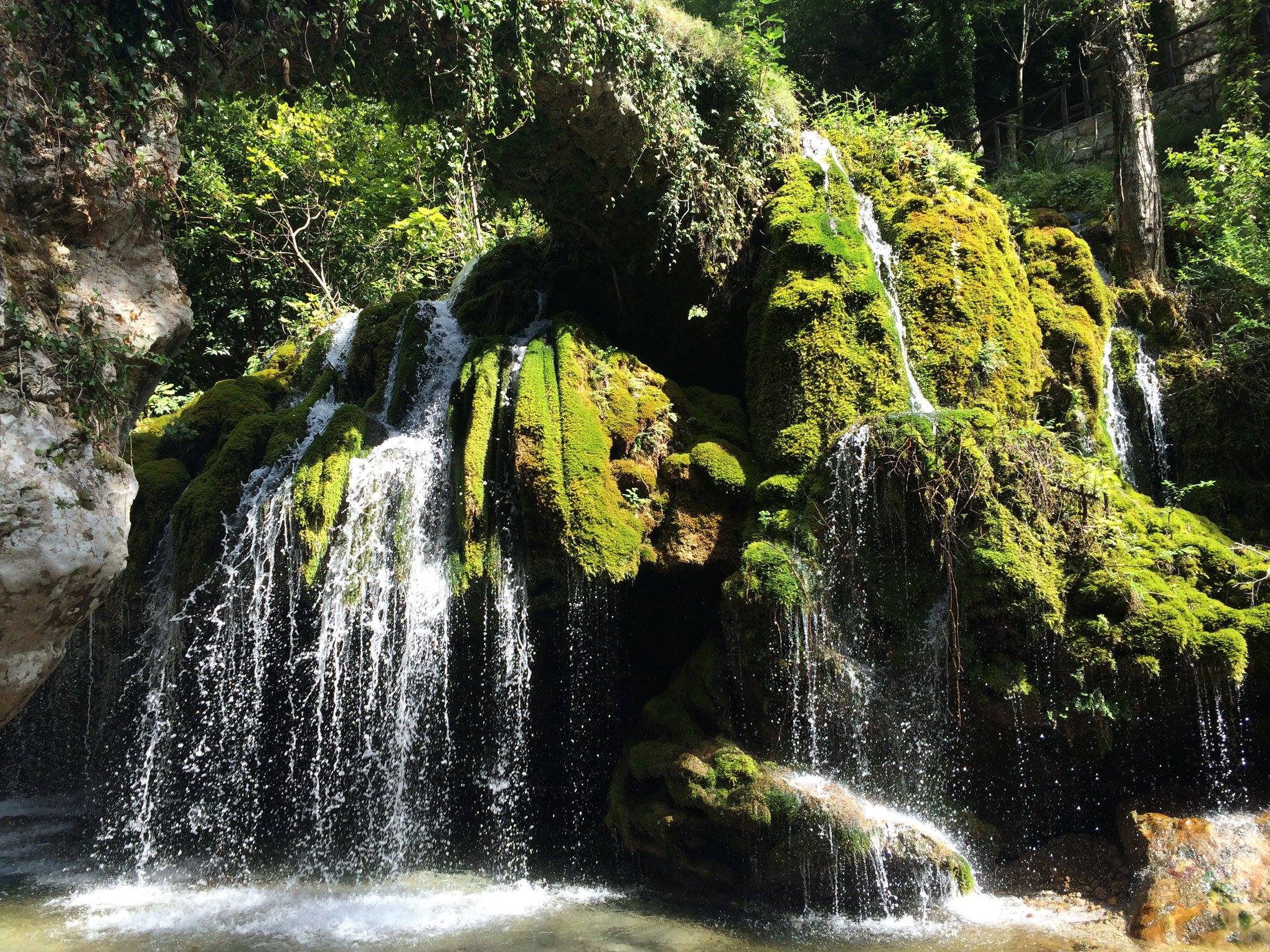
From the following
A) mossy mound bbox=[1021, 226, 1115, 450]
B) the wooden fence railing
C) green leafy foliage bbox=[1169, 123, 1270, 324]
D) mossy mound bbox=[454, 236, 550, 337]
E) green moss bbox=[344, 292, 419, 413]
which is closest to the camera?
mossy mound bbox=[1021, 226, 1115, 450]

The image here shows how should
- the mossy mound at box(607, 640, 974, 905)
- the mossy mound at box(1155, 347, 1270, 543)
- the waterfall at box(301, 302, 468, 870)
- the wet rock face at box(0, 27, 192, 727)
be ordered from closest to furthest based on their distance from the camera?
the wet rock face at box(0, 27, 192, 727) → the mossy mound at box(607, 640, 974, 905) → the waterfall at box(301, 302, 468, 870) → the mossy mound at box(1155, 347, 1270, 543)

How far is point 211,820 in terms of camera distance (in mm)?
8320

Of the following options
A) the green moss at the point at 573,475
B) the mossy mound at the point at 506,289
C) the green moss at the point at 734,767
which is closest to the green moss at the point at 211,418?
the mossy mound at the point at 506,289

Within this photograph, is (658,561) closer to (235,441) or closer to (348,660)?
(348,660)

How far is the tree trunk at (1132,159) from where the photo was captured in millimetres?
10859

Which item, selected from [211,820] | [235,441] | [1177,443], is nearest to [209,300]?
[235,441]

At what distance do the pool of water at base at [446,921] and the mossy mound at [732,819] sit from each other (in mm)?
246

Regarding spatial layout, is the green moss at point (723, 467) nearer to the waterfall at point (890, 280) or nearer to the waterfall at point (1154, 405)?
the waterfall at point (890, 280)

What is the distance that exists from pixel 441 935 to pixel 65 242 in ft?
17.9

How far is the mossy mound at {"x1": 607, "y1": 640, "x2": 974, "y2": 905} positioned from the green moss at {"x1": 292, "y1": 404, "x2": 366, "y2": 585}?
3.36 metres

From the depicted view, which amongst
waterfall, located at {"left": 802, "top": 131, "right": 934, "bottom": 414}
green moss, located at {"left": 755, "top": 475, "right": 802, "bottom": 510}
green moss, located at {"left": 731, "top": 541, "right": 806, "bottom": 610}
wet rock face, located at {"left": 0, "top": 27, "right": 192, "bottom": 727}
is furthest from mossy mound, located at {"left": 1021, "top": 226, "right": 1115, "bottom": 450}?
wet rock face, located at {"left": 0, "top": 27, "right": 192, "bottom": 727}

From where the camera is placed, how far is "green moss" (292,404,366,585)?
7.96 meters

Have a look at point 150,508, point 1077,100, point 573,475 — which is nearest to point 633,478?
point 573,475

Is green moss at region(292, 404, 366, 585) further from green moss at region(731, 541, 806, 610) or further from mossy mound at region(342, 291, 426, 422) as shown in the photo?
green moss at region(731, 541, 806, 610)
